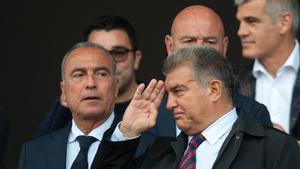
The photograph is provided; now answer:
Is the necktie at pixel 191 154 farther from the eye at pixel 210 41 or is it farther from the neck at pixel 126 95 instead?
the neck at pixel 126 95

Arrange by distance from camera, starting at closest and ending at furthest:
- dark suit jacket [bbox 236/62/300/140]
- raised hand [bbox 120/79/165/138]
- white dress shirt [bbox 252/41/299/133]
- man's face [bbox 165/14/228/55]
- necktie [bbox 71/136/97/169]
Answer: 1. raised hand [bbox 120/79/165/138]
2. necktie [bbox 71/136/97/169]
3. man's face [bbox 165/14/228/55]
4. dark suit jacket [bbox 236/62/300/140]
5. white dress shirt [bbox 252/41/299/133]

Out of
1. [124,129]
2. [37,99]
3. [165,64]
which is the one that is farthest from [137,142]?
[37,99]

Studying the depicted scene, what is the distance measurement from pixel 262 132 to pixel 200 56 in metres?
0.44

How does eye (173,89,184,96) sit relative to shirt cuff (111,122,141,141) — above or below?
above

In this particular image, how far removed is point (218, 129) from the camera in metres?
4.57

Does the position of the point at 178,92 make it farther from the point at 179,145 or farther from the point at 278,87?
the point at 278,87

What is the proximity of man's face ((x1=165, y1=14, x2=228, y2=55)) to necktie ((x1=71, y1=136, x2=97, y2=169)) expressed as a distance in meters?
0.66

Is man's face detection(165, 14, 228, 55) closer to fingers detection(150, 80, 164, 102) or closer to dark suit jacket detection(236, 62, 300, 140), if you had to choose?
dark suit jacket detection(236, 62, 300, 140)

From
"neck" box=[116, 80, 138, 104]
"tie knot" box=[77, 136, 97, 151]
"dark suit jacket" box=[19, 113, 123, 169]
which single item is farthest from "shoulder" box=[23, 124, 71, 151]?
"neck" box=[116, 80, 138, 104]

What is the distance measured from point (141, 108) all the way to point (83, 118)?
0.40 meters

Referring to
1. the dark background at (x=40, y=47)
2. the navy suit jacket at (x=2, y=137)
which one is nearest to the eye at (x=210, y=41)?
the navy suit jacket at (x=2, y=137)

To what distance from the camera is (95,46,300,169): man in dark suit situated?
445 centimetres

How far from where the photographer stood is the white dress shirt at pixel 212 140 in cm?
454

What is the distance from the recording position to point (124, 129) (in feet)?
16.2
